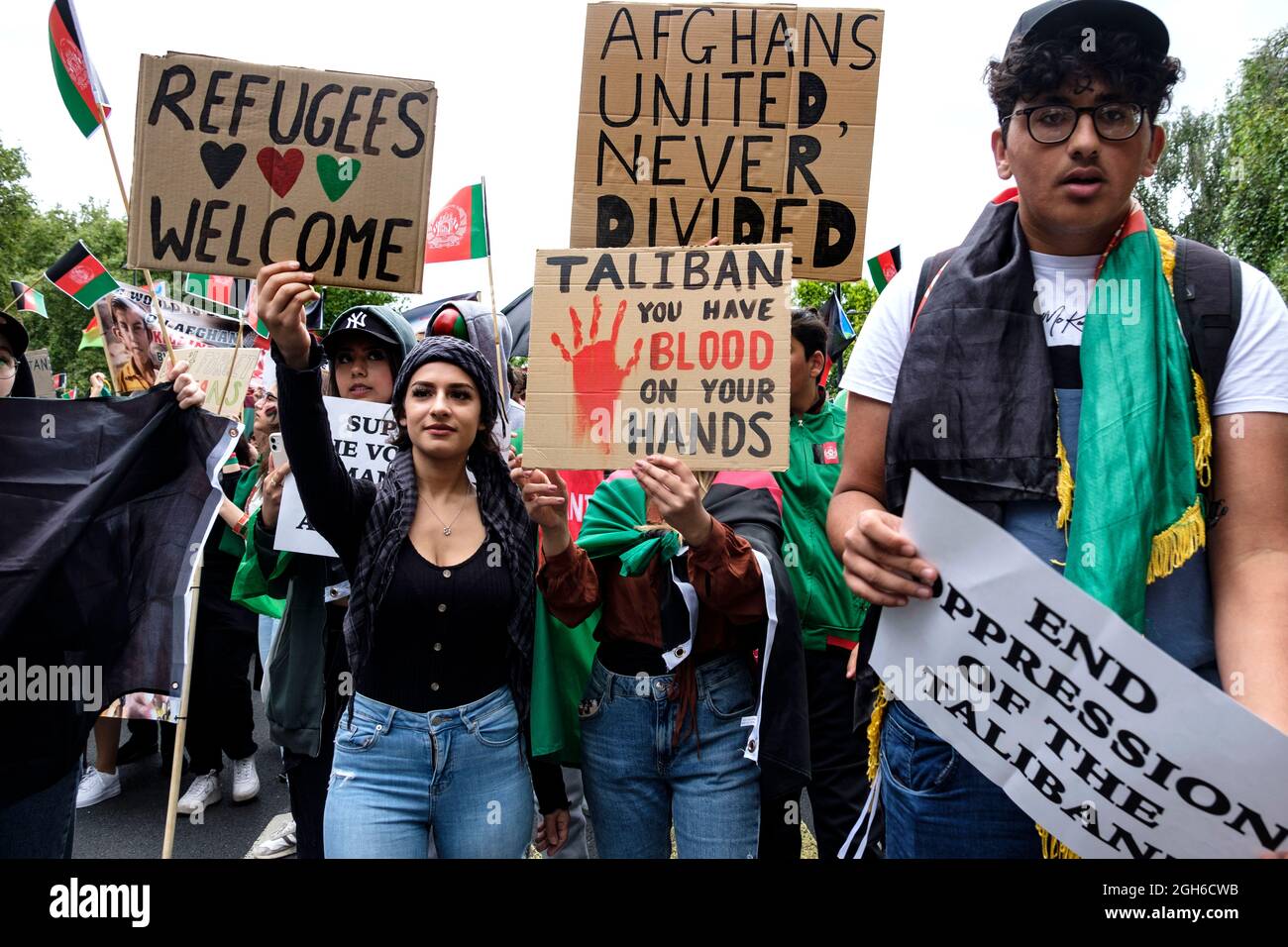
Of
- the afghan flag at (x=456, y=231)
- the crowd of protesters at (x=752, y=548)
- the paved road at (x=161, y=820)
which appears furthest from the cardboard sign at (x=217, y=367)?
the paved road at (x=161, y=820)

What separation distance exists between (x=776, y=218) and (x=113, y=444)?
2.06 m

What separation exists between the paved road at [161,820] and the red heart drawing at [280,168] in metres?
3.47

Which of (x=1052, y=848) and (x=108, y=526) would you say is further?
(x=108, y=526)

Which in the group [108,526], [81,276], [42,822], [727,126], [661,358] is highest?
[727,126]

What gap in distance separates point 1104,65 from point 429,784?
2.28 metres

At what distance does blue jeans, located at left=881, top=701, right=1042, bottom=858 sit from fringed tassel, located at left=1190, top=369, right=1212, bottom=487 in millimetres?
649

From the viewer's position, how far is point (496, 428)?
3256mm

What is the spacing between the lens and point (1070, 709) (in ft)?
5.16

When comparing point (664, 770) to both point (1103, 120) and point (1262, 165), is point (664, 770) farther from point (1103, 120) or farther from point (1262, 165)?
point (1262, 165)

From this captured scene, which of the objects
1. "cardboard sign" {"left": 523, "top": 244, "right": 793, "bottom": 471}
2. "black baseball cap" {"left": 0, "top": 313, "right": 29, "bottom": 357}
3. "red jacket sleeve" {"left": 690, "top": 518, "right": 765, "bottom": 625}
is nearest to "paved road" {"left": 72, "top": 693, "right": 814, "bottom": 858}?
"red jacket sleeve" {"left": 690, "top": 518, "right": 765, "bottom": 625}

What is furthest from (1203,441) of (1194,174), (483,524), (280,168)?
(1194,174)

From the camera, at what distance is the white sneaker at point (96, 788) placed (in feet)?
17.9
